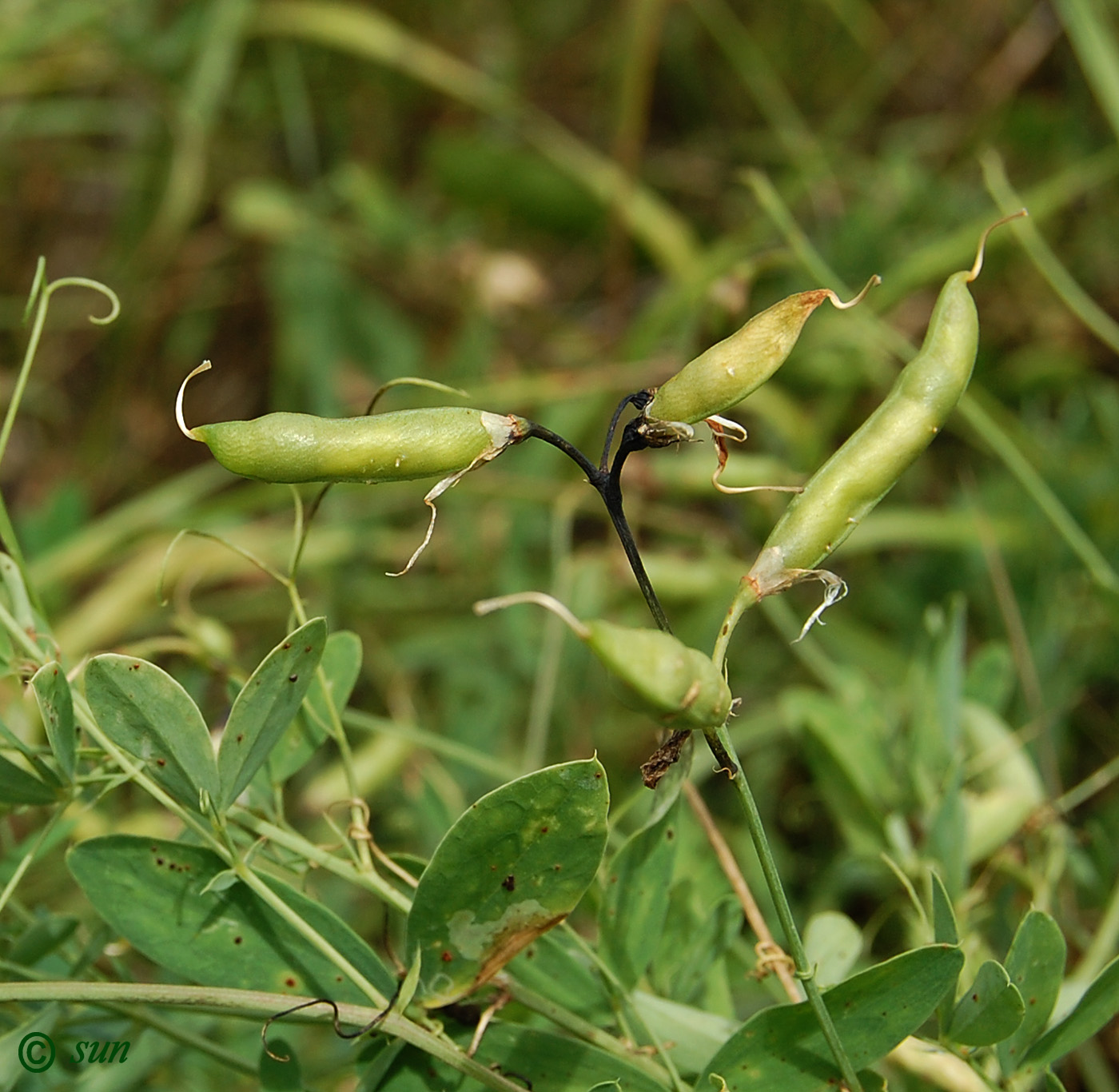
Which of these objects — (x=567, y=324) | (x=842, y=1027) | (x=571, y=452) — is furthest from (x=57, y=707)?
(x=567, y=324)

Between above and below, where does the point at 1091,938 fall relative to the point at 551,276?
below

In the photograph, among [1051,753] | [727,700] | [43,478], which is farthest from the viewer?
[43,478]

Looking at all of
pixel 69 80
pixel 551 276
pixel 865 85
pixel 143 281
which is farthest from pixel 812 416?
pixel 69 80

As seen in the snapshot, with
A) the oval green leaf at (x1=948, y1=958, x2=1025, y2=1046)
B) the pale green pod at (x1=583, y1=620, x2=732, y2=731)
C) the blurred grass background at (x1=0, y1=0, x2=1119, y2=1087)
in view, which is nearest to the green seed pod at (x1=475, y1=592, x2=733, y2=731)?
the pale green pod at (x1=583, y1=620, x2=732, y2=731)

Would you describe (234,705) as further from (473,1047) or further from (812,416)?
(812,416)

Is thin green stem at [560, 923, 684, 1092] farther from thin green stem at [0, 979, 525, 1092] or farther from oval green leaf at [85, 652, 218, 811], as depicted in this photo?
oval green leaf at [85, 652, 218, 811]

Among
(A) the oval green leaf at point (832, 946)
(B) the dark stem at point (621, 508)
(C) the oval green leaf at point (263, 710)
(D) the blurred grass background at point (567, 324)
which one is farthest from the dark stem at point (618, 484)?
(D) the blurred grass background at point (567, 324)
